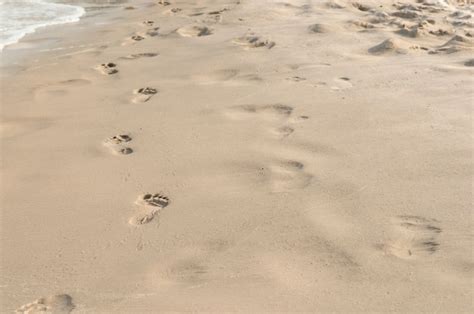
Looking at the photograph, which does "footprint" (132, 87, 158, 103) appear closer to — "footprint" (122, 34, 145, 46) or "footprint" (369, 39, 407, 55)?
"footprint" (122, 34, 145, 46)

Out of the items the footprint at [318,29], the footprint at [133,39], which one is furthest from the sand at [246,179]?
the footprint at [133,39]

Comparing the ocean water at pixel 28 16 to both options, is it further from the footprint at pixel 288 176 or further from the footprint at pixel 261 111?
the footprint at pixel 288 176

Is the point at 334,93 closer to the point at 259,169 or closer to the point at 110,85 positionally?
the point at 259,169

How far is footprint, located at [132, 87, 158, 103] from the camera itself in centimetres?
423

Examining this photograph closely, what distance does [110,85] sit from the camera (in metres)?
4.64

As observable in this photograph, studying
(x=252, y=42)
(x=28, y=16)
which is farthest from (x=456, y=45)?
(x=28, y=16)

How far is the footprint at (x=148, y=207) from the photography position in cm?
262

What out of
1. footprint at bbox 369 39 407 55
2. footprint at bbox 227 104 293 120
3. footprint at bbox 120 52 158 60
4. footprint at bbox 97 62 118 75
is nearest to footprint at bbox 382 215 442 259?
footprint at bbox 227 104 293 120

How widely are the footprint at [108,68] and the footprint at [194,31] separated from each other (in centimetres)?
114

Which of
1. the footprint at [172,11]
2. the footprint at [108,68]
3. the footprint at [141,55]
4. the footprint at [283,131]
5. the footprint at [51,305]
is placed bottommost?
the footprint at [172,11]

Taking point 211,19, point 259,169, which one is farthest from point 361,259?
point 211,19

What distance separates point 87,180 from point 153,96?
1383 millimetres

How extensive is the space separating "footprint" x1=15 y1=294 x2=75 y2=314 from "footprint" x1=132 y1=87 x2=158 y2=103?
226 centimetres

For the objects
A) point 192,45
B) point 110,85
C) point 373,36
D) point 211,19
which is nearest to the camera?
point 110,85
